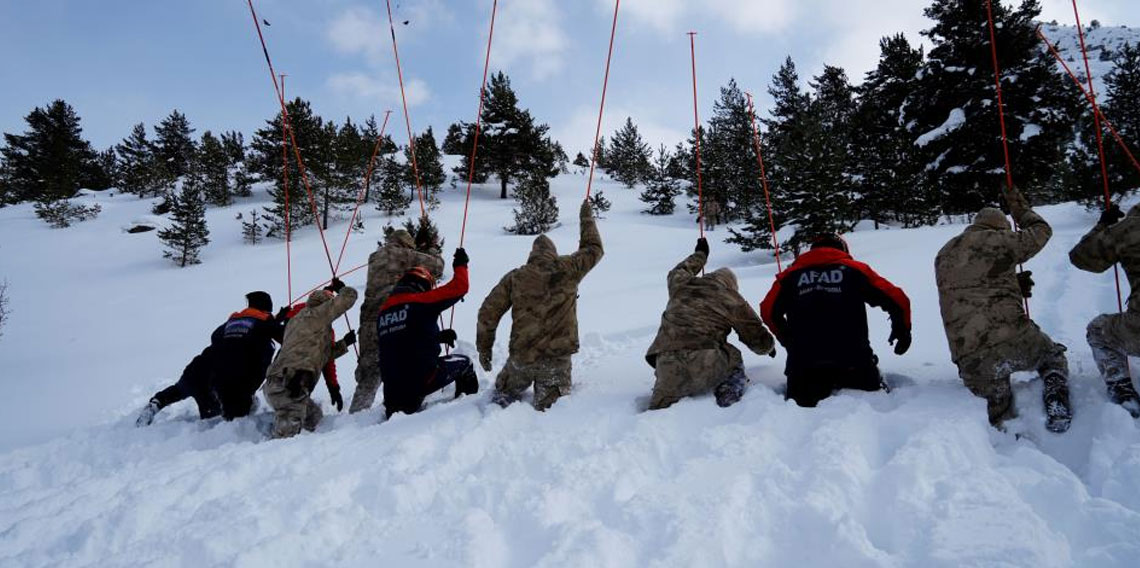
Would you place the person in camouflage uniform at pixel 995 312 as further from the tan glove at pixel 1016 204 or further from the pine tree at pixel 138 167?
the pine tree at pixel 138 167

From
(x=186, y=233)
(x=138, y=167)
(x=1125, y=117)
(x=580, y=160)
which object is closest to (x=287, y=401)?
(x=186, y=233)

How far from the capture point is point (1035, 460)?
2445 mm

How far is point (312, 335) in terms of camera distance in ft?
16.2

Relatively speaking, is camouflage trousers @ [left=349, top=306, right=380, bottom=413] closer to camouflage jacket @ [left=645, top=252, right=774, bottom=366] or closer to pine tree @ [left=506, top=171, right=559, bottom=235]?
camouflage jacket @ [left=645, top=252, right=774, bottom=366]

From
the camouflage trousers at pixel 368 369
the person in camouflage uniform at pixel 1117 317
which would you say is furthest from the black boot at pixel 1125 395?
the camouflage trousers at pixel 368 369

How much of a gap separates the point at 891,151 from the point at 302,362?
21278 millimetres

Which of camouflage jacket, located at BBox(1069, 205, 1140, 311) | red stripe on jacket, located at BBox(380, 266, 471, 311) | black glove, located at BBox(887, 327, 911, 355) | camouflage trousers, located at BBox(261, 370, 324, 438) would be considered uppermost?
camouflage jacket, located at BBox(1069, 205, 1140, 311)

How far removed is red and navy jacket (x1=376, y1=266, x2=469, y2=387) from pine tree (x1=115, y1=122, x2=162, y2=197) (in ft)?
116

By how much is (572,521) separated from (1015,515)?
1.78 metres

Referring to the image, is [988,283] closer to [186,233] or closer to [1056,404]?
[1056,404]

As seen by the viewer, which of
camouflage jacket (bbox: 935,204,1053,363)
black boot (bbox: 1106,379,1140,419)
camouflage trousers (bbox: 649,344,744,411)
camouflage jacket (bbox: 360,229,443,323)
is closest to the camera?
black boot (bbox: 1106,379,1140,419)

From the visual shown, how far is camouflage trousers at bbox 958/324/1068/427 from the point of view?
10.0 feet

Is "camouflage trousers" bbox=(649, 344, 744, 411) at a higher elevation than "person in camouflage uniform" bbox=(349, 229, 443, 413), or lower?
lower

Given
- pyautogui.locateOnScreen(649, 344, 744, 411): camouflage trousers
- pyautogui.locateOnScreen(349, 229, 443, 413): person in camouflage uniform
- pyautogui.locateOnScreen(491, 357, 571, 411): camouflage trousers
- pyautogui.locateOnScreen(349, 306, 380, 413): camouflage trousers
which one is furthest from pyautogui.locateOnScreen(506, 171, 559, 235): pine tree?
pyautogui.locateOnScreen(649, 344, 744, 411): camouflage trousers
